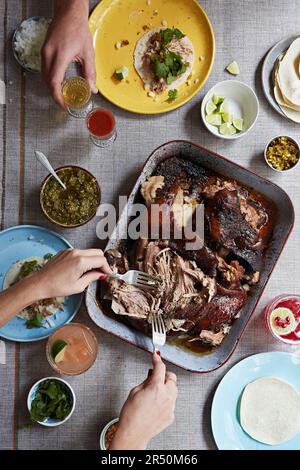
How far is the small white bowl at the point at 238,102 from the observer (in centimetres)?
298

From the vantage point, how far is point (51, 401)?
2.84 meters

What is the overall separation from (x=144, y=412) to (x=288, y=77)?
6.16 ft

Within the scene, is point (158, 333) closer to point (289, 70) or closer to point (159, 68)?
point (159, 68)

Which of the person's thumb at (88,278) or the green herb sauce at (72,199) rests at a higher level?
the green herb sauce at (72,199)

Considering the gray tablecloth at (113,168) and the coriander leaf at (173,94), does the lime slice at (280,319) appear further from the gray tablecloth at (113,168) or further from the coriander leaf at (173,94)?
the coriander leaf at (173,94)

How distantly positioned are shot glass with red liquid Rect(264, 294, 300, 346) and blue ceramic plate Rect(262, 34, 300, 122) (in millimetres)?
991

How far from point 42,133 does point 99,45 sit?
571 millimetres

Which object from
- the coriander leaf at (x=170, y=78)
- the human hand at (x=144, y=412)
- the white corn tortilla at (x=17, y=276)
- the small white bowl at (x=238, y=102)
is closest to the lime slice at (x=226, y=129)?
the small white bowl at (x=238, y=102)

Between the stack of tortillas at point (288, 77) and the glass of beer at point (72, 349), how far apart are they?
1.59m

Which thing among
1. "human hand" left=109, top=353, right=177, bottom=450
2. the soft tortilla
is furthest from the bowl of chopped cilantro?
the soft tortilla

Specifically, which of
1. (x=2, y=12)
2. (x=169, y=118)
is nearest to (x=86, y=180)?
(x=169, y=118)

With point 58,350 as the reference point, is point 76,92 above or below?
above

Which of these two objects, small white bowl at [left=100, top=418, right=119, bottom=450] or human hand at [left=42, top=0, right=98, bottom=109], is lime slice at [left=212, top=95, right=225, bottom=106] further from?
small white bowl at [left=100, top=418, right=119, bottom=450]

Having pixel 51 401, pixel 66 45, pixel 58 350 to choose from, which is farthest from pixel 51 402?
pixel 66 45
